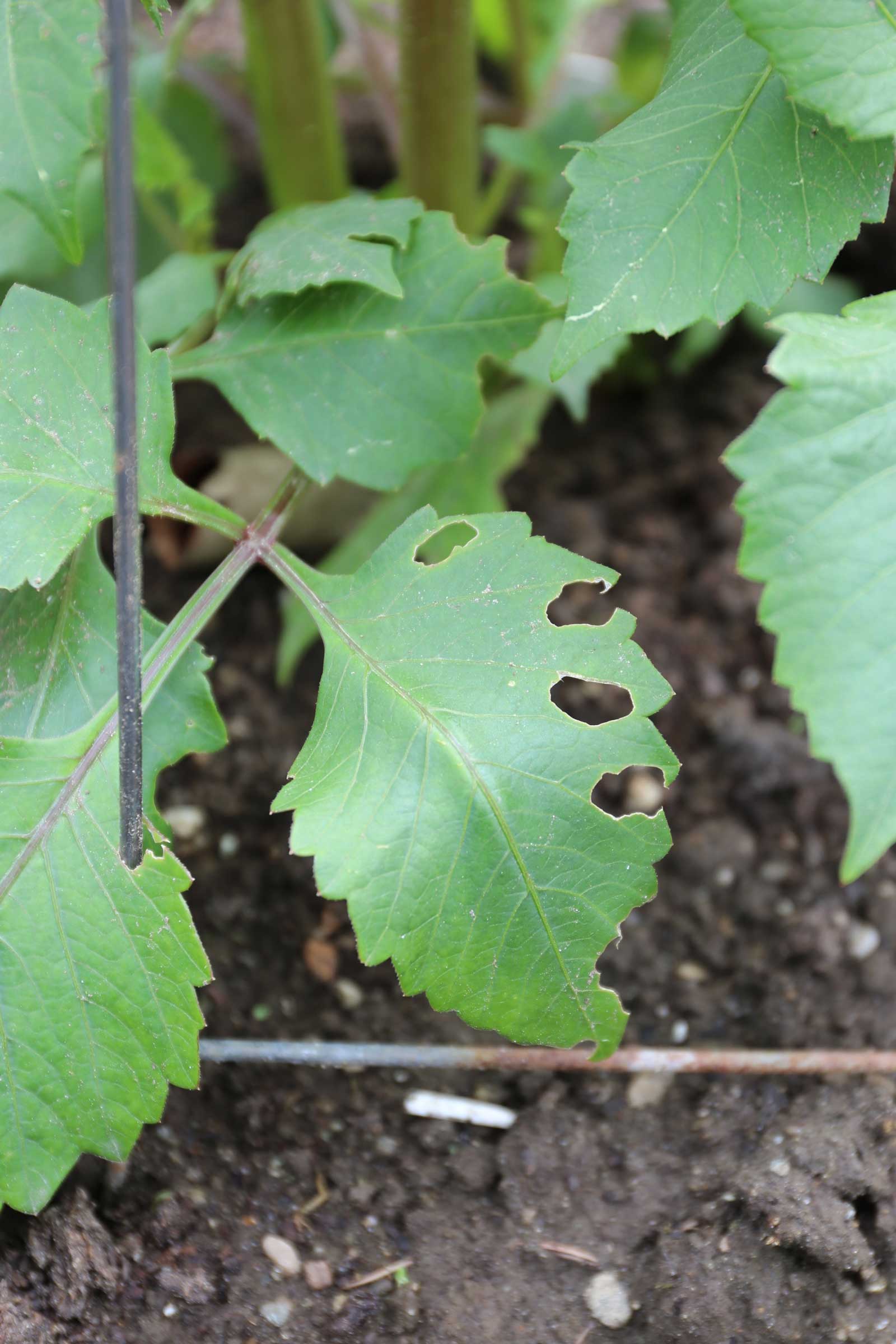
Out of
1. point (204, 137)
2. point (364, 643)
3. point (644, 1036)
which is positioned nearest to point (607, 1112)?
point (644, 1036)

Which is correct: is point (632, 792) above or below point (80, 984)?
below

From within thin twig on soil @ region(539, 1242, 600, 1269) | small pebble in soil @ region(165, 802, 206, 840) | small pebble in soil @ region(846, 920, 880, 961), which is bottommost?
small pebble in soil @ region(846, 920, 880, 961)

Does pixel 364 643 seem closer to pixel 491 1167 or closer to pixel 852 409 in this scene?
pixel 852 409

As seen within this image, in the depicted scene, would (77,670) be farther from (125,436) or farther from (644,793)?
(644,793)

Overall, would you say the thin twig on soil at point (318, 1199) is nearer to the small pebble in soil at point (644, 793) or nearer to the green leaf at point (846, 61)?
the small pebble in soil at point (644, 793)

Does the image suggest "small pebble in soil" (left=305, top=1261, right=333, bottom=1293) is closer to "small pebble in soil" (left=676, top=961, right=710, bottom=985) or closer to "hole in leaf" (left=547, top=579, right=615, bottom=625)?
"small pebble in soil" (left=676, top=961, right=710, bottom=985)

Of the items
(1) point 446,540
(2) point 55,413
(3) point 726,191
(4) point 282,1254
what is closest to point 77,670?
(2) point 55,413

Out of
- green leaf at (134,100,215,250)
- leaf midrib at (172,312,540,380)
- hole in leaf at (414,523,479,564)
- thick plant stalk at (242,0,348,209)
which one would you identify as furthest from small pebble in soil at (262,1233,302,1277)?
thick plant stalk at (242,0,348,209)
